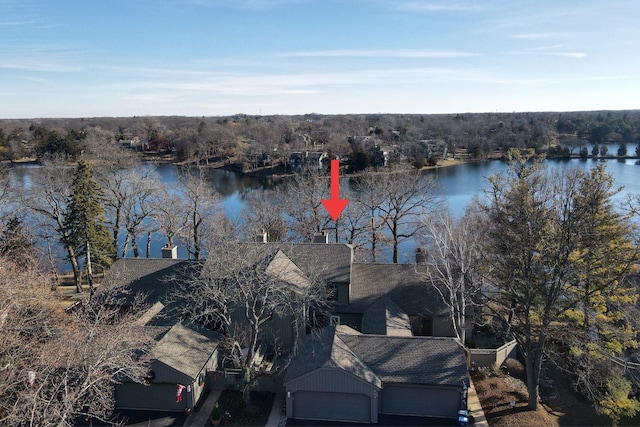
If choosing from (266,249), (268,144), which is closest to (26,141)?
(268,144)

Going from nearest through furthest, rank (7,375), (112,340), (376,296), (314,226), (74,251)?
(7,375)
(112,340)
(376,296)
(74,251)
(314,226)

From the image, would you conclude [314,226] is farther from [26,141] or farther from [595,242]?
[26,141]

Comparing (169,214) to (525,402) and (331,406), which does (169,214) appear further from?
(525,402)

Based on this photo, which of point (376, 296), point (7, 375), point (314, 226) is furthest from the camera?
point (314, 226)

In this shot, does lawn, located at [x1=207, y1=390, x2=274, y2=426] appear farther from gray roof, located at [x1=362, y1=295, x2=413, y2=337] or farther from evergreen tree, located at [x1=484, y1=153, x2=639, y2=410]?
evergreen tree, located at [x1=484, y1=153, x2=639, y2=410]

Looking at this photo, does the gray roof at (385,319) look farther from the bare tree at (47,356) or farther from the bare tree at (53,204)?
the bare tree at (53,204)

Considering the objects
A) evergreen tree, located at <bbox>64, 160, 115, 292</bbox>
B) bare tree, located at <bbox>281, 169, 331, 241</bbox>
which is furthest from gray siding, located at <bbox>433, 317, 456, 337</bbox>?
evergreen tree, located at <bbox>64, 160, 115, 292</bbox>

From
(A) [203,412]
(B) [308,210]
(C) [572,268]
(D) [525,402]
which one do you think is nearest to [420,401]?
(D) [525,402]
